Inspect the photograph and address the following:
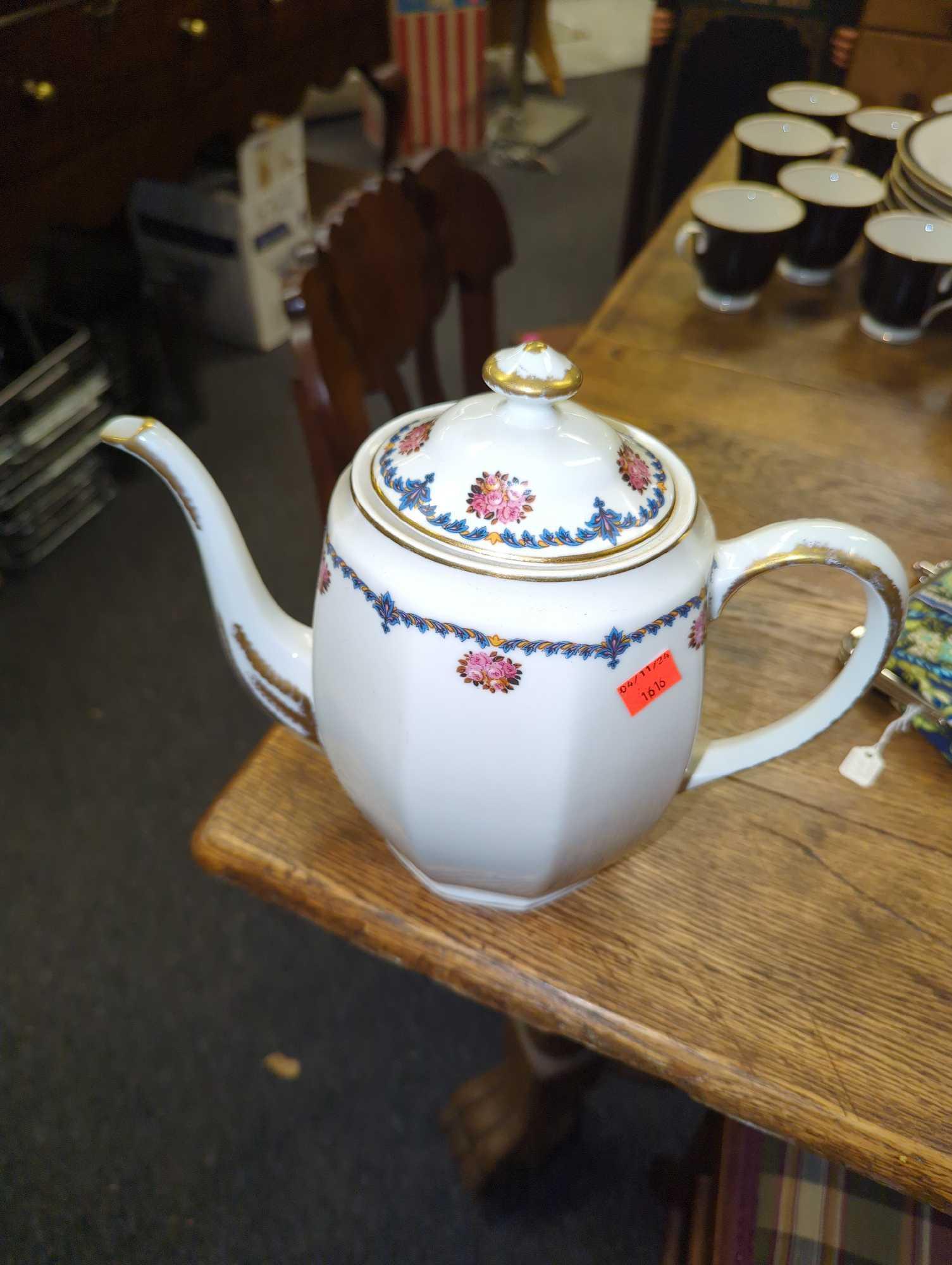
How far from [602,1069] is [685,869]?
0.61m

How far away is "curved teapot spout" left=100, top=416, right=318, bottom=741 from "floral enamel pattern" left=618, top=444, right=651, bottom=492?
0.64ft

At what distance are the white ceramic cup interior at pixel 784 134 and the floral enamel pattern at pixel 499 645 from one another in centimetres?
95

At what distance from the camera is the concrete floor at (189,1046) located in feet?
3.43

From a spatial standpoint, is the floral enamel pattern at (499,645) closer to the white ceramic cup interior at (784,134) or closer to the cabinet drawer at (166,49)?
the white ceramic cup interior at (784,134)

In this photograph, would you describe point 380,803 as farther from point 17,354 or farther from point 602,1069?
point 17,354

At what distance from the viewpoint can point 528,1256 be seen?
1.02m

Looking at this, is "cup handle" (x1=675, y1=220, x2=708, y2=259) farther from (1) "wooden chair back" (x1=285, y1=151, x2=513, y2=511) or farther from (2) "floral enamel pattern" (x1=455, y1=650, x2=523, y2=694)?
(2) "floral enamel pattern" (x1=455, y1=650, x2=523, y2=694)

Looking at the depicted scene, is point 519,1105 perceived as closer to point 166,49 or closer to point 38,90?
point 38,90

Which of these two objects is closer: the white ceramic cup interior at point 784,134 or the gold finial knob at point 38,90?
the white ceramic cup interior at point 784,134

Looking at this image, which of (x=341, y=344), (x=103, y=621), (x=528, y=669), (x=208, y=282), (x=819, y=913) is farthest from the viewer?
(x=208, y=282)

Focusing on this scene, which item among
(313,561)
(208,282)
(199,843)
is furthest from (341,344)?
(208,282)

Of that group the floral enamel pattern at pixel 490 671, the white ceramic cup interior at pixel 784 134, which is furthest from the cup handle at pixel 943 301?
the floral enamel pattern at pixel 490 671

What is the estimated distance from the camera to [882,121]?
45.8 inches

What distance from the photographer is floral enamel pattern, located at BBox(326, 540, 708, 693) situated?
0.39 meters
